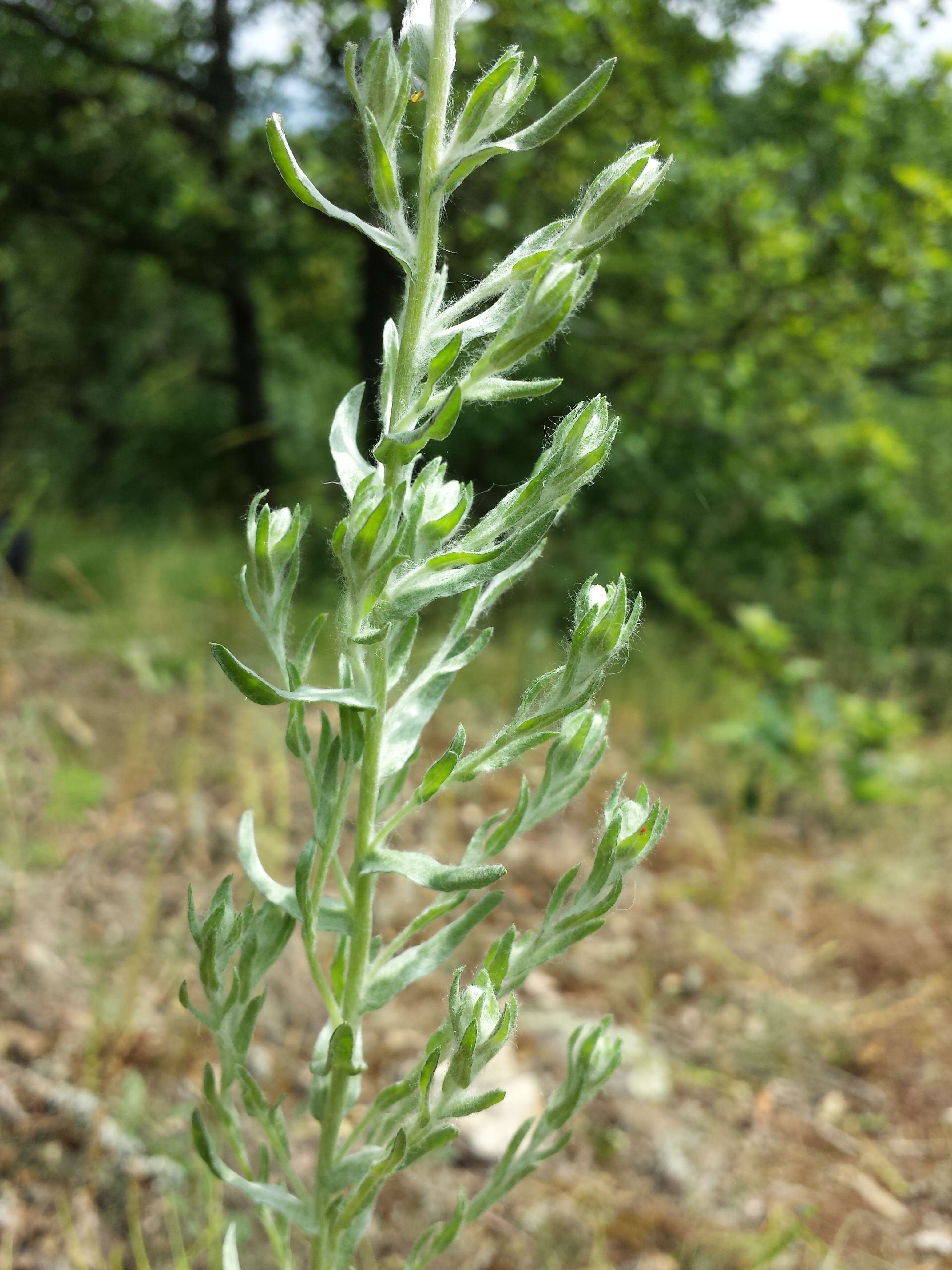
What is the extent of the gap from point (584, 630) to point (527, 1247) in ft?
5.15

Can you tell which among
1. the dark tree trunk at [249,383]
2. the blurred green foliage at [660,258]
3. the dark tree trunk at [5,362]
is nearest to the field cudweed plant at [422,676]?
the blurred green foliage at [660,258]

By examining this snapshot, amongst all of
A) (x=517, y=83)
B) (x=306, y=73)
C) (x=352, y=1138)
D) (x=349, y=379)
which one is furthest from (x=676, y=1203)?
(x=349, y=379)

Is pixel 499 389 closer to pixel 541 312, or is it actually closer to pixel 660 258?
pixel 541 312

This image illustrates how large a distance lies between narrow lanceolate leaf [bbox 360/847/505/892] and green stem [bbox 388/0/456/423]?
0.43m

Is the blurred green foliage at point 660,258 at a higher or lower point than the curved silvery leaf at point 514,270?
lower

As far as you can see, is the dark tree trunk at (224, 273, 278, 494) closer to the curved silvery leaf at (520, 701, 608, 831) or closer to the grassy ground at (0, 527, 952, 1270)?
the grassy ground at (0, 527, 952, 1270)

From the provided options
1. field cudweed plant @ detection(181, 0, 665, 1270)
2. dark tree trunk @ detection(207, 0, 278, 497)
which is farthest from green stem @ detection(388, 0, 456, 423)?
dark tree trunk @ detection(207, 0, 278, 497)

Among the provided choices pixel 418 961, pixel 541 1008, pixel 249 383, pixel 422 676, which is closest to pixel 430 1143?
pixel 418 961

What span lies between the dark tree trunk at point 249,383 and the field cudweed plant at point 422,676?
7931 millimetres

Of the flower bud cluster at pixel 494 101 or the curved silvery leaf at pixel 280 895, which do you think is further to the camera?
the curved silvery leaf at pixel 280 895

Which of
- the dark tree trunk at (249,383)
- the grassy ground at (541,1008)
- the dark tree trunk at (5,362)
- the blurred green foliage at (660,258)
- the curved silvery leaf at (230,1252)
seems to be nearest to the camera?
the curved silvery leaf at (230,1252)

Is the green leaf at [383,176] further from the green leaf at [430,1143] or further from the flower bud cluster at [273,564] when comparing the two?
the green leaf at [430,1143]

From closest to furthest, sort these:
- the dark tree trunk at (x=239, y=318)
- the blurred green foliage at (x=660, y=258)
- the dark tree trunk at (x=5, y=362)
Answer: the blurred green foliage at (x=660, y=258), the dark tree trunk at (x=239, y=318), the dark tree trunk at (x=5, y=362)

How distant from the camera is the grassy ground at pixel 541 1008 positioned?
78.3 inches
